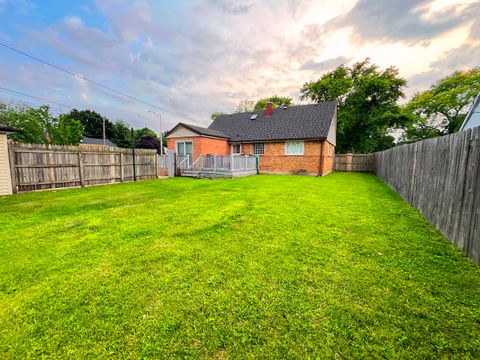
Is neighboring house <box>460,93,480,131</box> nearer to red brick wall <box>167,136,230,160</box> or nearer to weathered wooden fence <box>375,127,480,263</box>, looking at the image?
weathered wooden fence <box>375,127,480,263</box>

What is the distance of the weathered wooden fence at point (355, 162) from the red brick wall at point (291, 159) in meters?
5.19

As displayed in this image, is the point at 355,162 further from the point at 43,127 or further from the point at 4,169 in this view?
the point at 43,127

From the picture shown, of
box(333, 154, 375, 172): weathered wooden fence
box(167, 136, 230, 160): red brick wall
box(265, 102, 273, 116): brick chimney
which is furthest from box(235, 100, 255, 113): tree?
box(167, 136, 230, 160): red brick wall

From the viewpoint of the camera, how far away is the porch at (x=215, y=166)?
43.6ft

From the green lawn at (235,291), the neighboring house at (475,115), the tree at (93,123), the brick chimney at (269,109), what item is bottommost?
the green lawn at (235,291)

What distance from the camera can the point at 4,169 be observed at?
7.66 metres

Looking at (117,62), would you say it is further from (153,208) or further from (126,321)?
(126,321)

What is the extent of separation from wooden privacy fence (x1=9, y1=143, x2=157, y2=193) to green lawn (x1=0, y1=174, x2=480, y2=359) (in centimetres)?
576

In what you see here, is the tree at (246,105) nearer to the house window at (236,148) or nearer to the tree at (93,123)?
the house window at (236,148)

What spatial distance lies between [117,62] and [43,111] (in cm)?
1083

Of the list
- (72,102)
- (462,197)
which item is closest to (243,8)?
(462,197)

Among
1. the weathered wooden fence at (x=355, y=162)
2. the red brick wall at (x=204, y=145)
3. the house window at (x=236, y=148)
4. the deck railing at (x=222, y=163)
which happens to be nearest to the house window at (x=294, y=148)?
the deck railing at (x=222, y=163)

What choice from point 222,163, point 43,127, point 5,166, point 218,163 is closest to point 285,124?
point 222,163

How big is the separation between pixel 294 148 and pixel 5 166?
16391 millimetres
